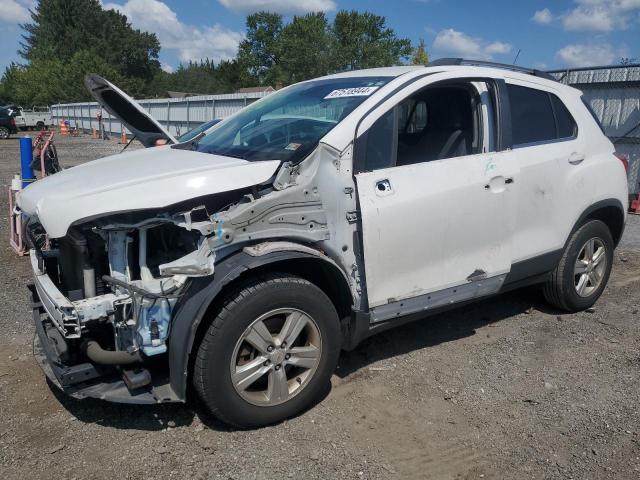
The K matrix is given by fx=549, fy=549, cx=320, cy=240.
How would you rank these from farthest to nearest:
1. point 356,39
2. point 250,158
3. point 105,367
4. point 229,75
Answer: point 229,75 → point 356,39 → point 250,158 → point 105,367

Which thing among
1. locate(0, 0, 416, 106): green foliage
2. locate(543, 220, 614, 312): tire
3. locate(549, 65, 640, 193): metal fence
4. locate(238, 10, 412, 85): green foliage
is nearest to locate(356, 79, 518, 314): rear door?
locate(543, 220, 614, 312): tire

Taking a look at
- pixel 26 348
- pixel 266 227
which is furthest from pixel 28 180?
pixel 266 227

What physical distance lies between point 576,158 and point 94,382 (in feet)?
12.4

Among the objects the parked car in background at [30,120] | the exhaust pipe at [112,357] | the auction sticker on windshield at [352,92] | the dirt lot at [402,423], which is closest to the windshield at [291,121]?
the auction sticker on windshield at [352,92]

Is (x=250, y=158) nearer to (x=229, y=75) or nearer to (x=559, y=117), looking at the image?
(x=559, y=117)

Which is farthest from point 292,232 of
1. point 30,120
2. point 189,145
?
point 30,120

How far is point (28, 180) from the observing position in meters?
7.17

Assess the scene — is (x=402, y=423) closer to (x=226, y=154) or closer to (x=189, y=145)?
(x=226, y=154)

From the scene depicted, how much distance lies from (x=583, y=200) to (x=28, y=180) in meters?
6.55

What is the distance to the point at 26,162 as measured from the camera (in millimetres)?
7270

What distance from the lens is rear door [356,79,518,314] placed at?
3.25 meters

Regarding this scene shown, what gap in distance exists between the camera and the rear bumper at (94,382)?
279 centimetres

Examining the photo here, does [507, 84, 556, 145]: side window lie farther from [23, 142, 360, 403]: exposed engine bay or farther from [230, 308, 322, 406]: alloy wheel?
[230, 308, 322, 406]: alloy wheel

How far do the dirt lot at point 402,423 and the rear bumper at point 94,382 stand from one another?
1.08 ft
